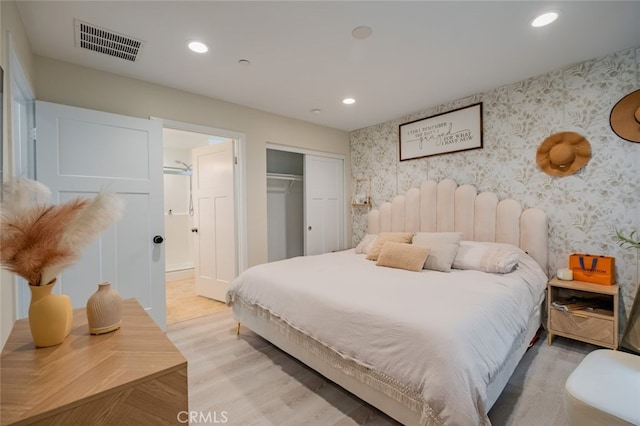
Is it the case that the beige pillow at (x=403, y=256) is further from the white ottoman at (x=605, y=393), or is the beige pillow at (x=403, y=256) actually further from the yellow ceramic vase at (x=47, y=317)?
the yellow ceramic vase at (x=47, y=317)

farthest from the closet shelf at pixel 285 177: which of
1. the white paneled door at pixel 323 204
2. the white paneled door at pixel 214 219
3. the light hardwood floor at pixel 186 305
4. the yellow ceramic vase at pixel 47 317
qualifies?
the yellow ceramic vase at pixel 47 317

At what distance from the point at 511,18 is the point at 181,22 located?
2.23 meters

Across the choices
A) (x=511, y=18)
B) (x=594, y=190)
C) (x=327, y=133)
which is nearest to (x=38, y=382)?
(x=511, y=18)

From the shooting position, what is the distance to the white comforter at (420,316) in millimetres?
1283

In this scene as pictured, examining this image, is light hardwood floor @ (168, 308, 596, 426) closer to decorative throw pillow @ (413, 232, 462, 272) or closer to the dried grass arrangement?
decorative throw pillow @ (413, 232, 462, 272)

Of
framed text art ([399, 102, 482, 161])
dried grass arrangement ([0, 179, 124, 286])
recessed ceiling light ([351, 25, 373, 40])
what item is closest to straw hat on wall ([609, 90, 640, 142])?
framed text art ([399, 102, 482, 161])

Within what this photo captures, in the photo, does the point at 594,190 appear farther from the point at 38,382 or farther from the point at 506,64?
the point at 38,382

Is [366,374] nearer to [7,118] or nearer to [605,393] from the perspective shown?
[605,393]

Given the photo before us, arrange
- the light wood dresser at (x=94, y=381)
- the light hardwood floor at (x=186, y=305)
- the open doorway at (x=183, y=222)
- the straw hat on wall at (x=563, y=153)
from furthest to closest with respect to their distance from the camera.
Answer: the open doorway at (x=183, y=222)
the light hardwood floor at (x=186, y=305)
the straw hat on wall at (x=563, y=153)
the light wood dresser at (x=94, y=381)

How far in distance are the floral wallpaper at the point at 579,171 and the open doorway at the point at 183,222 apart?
3.37 metres

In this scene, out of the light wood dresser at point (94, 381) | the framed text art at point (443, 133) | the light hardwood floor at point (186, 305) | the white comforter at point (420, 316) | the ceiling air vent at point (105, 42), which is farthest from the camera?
the light hardwood floor at point (186, 305)

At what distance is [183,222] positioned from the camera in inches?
221

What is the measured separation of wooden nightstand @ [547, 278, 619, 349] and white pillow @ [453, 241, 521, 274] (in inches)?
16.1

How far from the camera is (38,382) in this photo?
0.80 m
